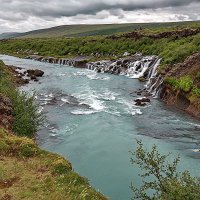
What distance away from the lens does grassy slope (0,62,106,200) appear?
65.4 feet

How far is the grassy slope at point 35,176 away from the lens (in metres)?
19.9

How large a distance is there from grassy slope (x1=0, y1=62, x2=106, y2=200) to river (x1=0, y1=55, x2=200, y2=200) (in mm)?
5727

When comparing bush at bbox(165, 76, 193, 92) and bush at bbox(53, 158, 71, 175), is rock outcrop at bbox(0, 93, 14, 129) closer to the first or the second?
bush at bbox(53, 158, 71, 175)

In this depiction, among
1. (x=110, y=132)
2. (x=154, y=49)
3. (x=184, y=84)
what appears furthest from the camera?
(x=154, y=49)

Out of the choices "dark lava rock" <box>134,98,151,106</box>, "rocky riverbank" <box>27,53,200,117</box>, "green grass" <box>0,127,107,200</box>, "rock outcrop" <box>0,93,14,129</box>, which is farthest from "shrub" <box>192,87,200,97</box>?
"green grass" <box>0,127,107,200</box>

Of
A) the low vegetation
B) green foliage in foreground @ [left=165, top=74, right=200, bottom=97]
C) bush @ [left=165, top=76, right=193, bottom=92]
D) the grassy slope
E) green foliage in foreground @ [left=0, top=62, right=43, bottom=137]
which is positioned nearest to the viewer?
the grassy slope

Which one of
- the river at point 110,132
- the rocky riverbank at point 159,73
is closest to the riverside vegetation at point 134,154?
the rocky riverbank at point 159,73

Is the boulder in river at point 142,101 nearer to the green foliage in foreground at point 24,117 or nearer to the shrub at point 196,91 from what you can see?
the shrub at point 196,91

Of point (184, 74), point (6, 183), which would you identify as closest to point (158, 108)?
point (184, 74)

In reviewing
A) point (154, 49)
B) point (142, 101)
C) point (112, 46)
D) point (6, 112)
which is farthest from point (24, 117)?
point (112, 46)

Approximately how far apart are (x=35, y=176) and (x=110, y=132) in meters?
19.1

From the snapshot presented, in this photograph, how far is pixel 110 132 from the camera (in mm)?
40438

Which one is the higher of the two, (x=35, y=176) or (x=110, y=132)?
(x=35, y=176)

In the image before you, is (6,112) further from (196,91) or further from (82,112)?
(196,91)
